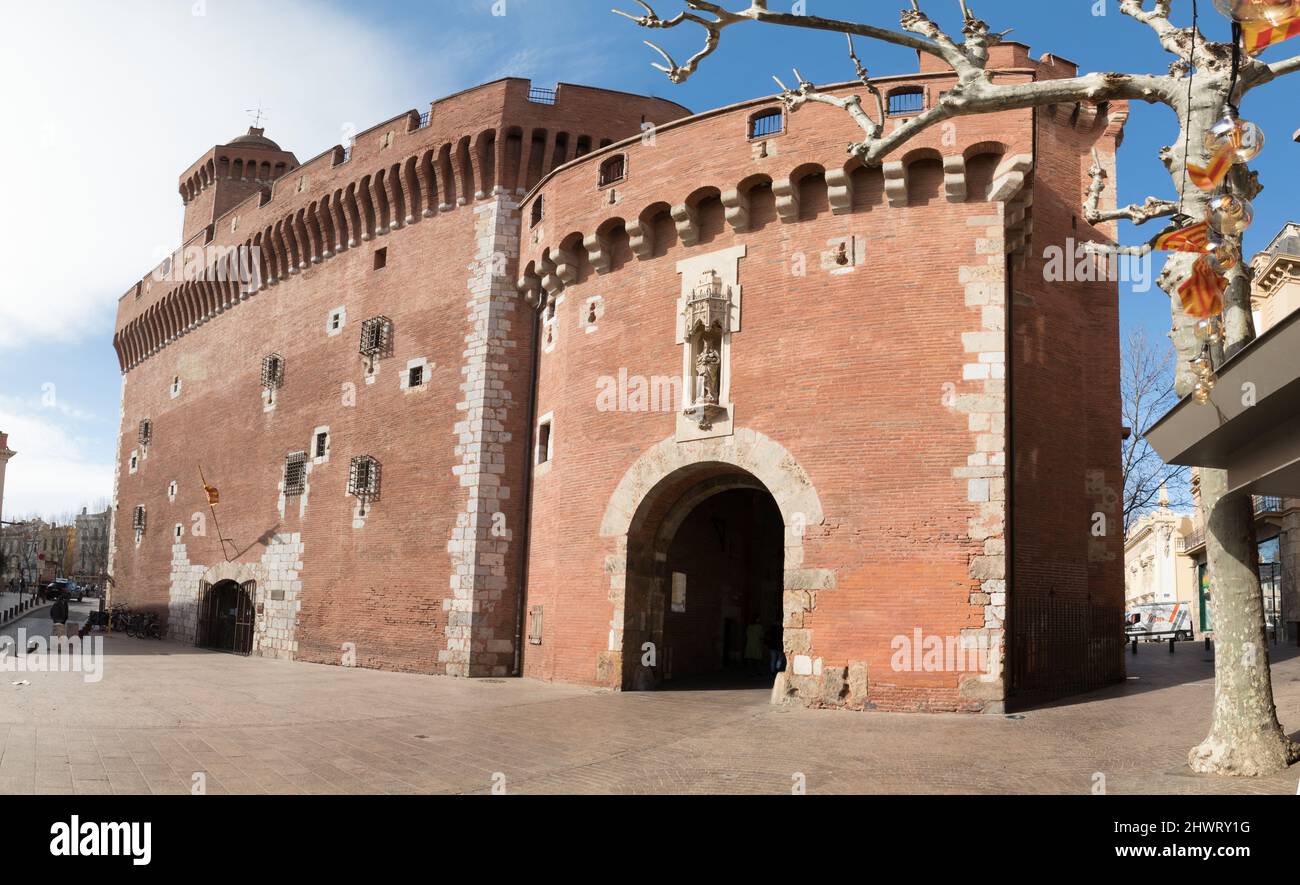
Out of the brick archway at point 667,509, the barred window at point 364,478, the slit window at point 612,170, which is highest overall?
the slit window at point 612,170

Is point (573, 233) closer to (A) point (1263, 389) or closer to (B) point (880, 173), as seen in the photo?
(B) point (880, 173)

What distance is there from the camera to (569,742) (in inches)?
452

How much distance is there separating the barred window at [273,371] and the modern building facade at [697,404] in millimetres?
384

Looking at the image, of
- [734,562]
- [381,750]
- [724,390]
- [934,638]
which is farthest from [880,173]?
[381,750]

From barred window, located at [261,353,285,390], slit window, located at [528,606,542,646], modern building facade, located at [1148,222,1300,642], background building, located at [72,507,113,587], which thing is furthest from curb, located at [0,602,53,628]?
background building, located at [72,507,113,587]

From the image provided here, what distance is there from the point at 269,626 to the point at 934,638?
1933 centimetres

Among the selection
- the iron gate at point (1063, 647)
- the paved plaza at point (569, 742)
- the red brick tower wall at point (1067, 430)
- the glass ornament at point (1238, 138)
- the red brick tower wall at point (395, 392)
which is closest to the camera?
the glass ornament at point (1238, 138)

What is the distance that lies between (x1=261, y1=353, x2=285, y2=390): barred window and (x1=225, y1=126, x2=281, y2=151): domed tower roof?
13617mm

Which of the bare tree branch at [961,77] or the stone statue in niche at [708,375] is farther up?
the bare tree branch at [961,77]

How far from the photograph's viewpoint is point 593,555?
60.3 feet

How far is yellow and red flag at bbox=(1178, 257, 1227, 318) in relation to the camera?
837 centimetres

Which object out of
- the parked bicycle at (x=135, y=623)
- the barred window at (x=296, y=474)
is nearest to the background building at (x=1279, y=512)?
the barred window at (x=296, y=474)

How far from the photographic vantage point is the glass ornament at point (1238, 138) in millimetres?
7902

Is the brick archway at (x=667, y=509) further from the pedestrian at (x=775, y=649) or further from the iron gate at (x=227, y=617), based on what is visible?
the iron gate at (x=227, y=617)
